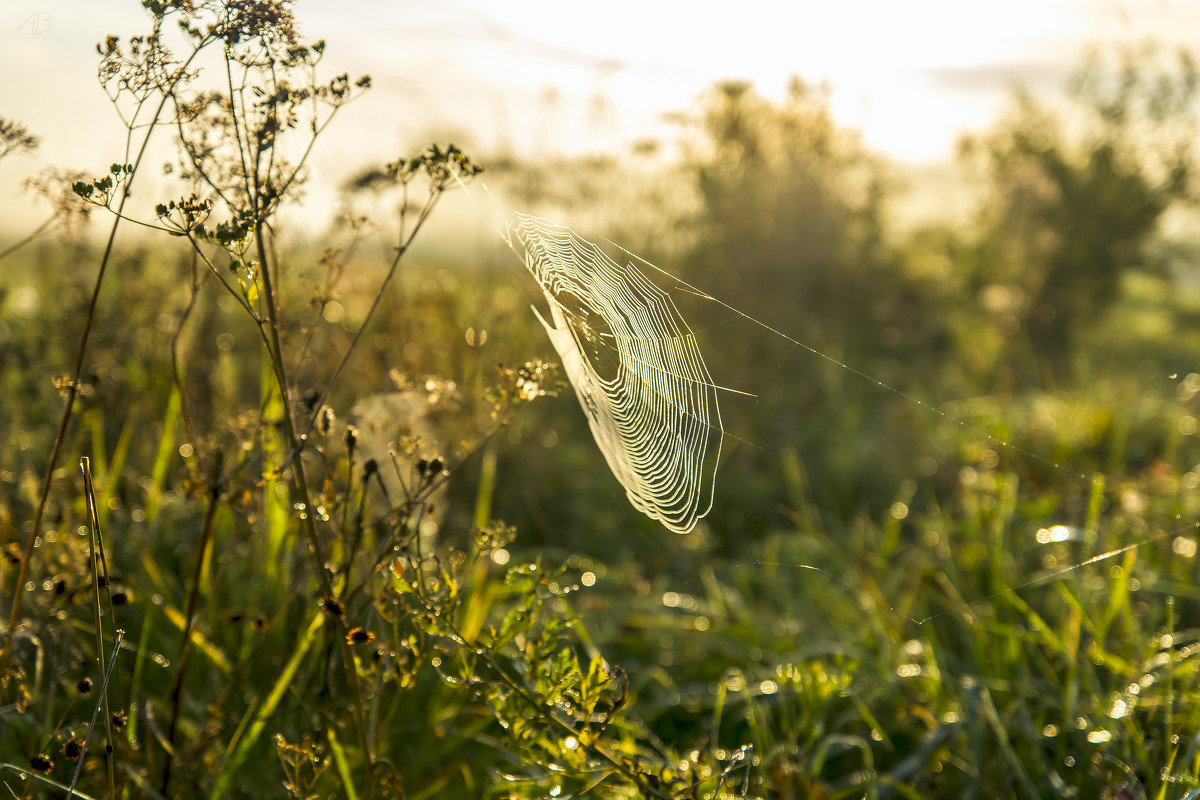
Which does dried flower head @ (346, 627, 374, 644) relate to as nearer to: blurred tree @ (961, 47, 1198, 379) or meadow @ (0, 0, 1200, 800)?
meadow @ (0, 0, 1200, 800)

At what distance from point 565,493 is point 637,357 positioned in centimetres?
252

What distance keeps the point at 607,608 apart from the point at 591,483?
49.5 inches

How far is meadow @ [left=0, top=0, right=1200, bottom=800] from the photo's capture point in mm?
1521

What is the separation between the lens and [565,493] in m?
4.20

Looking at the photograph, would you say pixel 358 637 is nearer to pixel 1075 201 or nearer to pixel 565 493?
pixel 565 493

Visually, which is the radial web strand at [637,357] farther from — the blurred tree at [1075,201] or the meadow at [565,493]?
the blurred tree at [1075,201]

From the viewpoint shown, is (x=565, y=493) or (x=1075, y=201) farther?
(x=1075, y=201)

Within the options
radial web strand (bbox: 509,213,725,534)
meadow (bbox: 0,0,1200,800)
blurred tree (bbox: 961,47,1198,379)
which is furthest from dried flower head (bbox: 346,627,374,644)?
blurred tree (bbox: 961,47,1198,379)

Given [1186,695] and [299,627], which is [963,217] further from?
[299,627]

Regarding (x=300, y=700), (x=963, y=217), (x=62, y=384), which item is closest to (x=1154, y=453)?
(x=963, y=217)

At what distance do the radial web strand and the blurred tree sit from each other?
547cm

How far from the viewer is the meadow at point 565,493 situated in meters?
1.52

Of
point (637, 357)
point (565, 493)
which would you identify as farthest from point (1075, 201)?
point (637, 357)

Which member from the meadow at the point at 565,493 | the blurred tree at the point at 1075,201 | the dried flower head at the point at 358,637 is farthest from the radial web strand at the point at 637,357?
the blurred tree at the point at 1075,201
